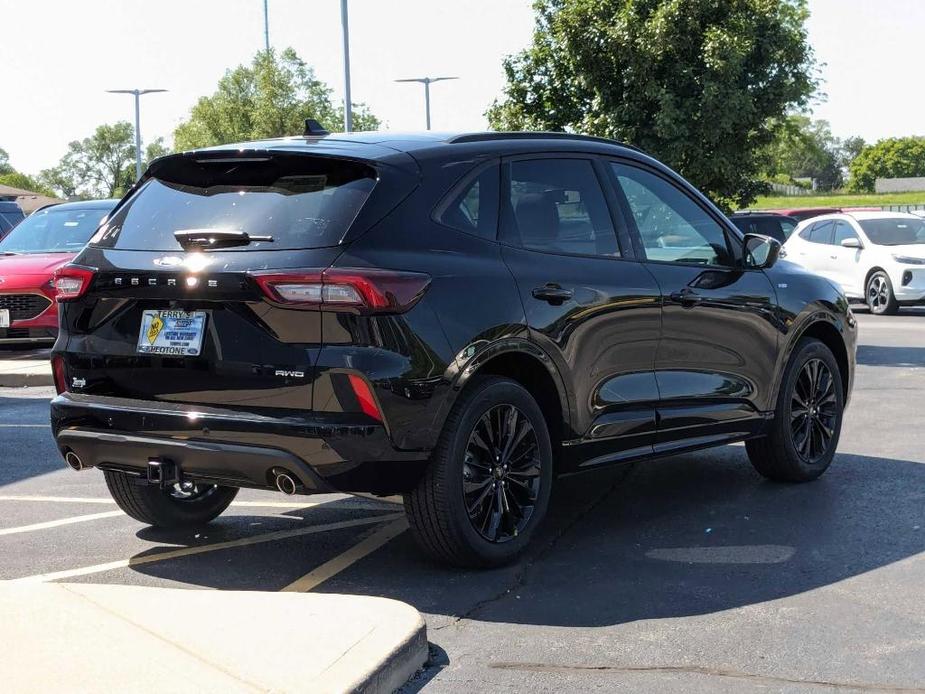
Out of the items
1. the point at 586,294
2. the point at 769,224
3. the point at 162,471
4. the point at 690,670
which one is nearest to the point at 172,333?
the point at 162,471

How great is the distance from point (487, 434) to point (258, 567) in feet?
3.78

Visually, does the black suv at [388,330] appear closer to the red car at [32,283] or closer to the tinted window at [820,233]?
Result: the red car at [32,283]

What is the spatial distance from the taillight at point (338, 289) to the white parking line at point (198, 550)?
5.03ft

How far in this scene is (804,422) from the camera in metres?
7.72

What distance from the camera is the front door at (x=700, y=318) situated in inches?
263

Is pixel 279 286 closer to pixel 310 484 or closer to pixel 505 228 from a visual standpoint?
pixel 310 484

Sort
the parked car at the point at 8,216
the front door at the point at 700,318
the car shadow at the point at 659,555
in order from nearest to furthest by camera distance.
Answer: the car shadow at the point at 659,555, the front door at the point at 700,318, the parked car at the point at 8,216

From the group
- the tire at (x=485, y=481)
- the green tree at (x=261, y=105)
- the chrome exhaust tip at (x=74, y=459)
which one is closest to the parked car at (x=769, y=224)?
the tire at (x=485, y=481)

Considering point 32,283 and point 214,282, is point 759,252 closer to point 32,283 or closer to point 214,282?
point 214,282

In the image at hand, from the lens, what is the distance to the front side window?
22703mm

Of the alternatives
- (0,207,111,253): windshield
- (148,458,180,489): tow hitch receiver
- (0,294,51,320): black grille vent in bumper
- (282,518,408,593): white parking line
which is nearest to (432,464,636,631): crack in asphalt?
(282,518,408,593): white parking line

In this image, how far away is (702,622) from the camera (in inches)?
197

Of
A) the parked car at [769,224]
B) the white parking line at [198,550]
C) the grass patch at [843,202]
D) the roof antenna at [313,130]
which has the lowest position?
the grass patch at [843,202]

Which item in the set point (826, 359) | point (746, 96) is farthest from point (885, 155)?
point (826, 359)
